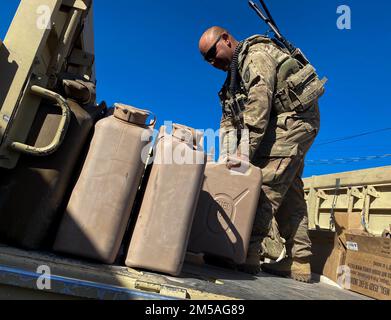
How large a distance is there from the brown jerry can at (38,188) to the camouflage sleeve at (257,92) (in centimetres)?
112

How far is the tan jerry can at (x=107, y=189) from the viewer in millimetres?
1476

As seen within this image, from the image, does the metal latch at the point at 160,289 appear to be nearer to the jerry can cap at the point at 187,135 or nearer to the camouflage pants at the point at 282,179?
the jerry can cap at the point at 187,135

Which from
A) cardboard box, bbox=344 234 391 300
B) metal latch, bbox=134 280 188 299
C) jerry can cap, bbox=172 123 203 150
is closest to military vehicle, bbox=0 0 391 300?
metal latch, bbox=134 280 188 299

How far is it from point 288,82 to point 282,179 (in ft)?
2.15

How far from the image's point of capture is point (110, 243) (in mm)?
1484

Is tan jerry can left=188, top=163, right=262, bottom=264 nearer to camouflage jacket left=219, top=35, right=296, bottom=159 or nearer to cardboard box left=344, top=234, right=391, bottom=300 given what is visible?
camouflage jacket left=219, top=35, right=296, bottom=159

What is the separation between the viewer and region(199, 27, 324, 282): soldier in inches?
93.2

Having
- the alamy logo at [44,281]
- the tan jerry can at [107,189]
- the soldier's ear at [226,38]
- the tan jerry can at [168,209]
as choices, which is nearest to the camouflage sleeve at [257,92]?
the soldier's ear at [226,38]

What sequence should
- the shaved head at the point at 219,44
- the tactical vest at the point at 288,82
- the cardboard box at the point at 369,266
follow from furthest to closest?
the shaved head at the point at 219,44 < the tactical vest at the point at 288,82 < the cardboard box at the point at 369,266

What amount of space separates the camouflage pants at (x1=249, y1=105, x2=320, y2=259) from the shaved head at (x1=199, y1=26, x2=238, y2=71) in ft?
1.95

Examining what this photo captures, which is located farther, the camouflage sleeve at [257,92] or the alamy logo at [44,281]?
the camouflage sleeve at [257,92]

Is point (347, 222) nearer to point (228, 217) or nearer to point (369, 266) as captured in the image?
point (369, 266)

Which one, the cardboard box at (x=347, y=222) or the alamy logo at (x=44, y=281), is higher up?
the cardboard box at (x=347, y=222)
